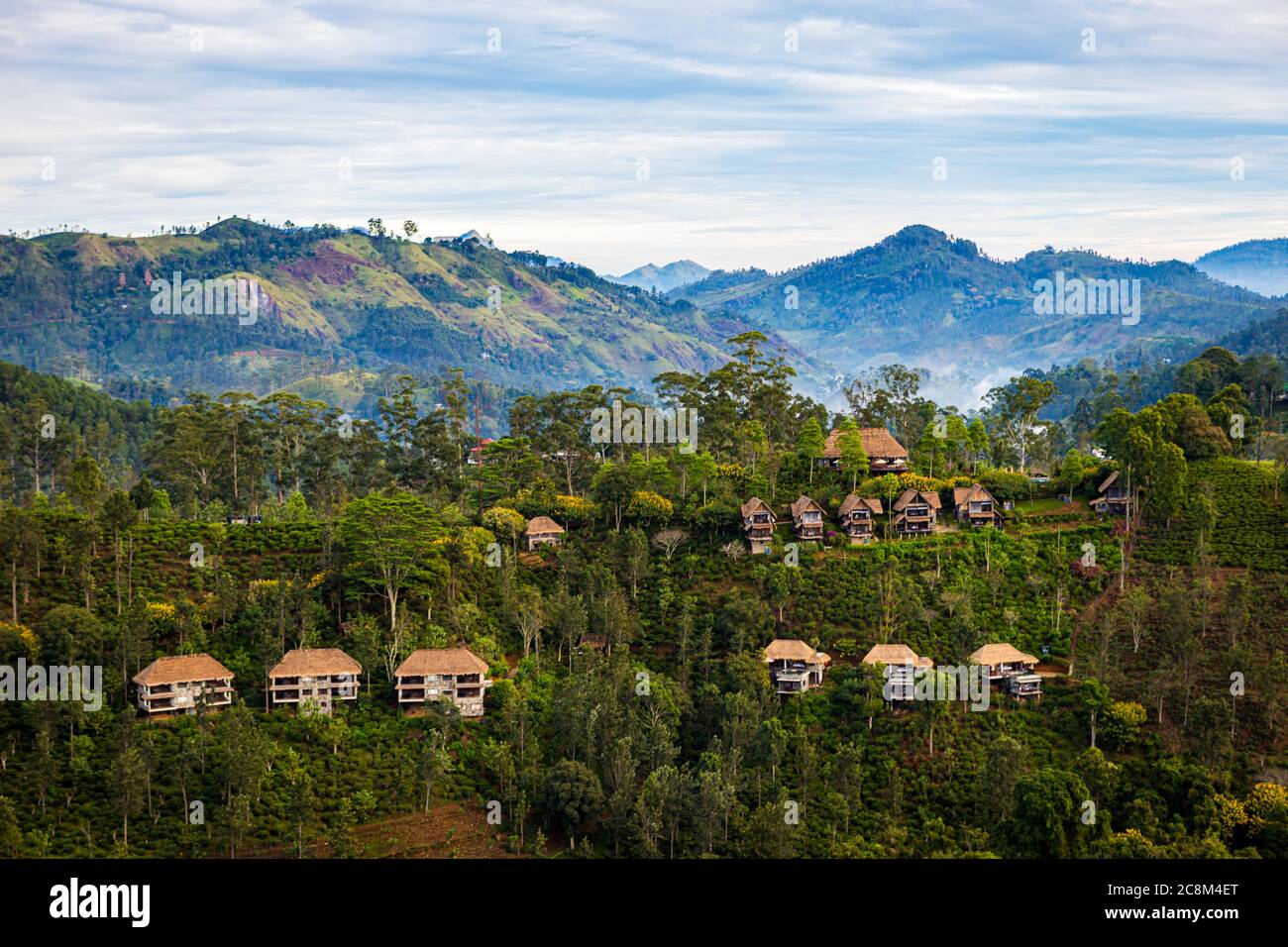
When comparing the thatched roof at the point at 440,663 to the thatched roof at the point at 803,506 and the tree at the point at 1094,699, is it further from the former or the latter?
the tree at the point at 1094,699

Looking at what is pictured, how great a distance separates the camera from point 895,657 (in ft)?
150

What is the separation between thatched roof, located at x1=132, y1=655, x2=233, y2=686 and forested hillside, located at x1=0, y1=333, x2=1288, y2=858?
1318 millimetres

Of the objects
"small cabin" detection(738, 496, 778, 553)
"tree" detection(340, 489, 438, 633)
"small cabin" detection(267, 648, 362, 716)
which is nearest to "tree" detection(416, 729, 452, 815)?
"small cabin" detection(267, 648, 362, 716)

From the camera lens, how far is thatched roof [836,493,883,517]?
55406 mm

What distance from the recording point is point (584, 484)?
6606 centimetres

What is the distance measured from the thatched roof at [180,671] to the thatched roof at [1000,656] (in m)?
28.9

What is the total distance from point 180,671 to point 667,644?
19.5 metres

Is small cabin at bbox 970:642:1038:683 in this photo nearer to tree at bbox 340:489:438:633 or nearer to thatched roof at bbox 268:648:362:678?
tree at bbox 340:489:438:633

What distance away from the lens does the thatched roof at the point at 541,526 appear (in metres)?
56.3

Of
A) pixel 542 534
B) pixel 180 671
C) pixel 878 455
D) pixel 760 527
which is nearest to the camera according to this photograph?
pixel 180 671

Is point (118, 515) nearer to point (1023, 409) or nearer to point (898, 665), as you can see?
point (898, 665)

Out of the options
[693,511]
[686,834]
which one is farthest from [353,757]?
[693,511]

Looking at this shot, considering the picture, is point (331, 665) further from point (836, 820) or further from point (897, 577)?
point (897, 577)

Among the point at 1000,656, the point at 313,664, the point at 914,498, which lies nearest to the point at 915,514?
the point at 914,498
